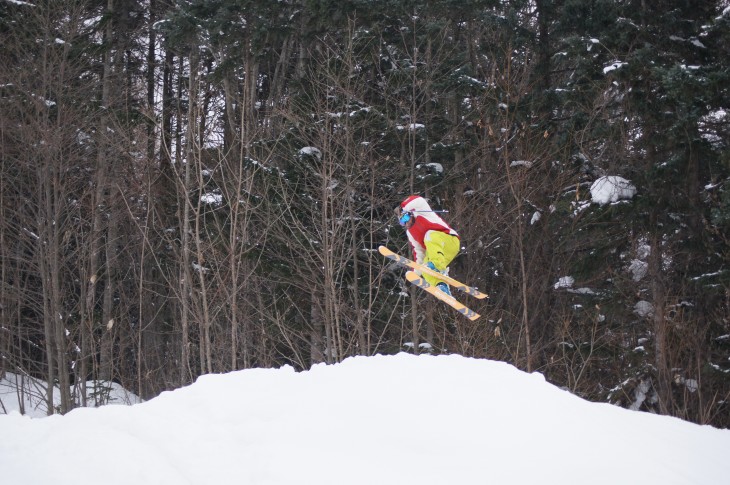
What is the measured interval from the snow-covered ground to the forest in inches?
301

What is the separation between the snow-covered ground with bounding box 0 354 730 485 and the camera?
444cm

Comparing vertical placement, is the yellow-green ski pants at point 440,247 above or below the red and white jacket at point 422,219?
below

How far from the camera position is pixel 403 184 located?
619 inches

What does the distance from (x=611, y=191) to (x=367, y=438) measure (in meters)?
9.66

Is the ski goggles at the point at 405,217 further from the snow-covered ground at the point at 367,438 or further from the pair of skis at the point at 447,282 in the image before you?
the snow-covered ground at the point at 367,438

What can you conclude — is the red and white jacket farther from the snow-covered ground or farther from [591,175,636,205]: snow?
[591,175,636,205]: snow

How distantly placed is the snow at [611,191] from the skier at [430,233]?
5.21 meters

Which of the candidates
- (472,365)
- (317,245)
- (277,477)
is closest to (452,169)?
(317,245)

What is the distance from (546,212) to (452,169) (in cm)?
246

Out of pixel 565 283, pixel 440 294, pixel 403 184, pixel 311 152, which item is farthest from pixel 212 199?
pixel 440 294

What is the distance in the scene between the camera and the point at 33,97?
1516 cm

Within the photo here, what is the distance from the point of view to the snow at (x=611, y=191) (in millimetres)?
13078

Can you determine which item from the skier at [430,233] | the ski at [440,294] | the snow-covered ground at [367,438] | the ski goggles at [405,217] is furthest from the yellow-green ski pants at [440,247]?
the snow-covered ground at [367,438]

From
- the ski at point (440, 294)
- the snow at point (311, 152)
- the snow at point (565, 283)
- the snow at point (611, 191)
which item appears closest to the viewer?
the ski at point (440, 294)
